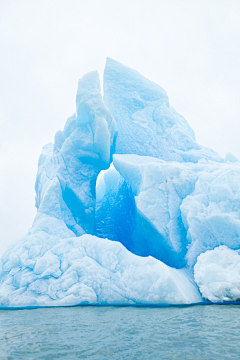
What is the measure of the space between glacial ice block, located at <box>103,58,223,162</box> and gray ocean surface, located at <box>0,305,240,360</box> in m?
6.68

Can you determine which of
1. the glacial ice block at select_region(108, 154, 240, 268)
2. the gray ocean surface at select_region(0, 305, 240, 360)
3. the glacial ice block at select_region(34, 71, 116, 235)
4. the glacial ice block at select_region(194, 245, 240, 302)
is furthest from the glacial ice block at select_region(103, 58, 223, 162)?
the gray ocean surface at select_region(0, 305, 240, 360)

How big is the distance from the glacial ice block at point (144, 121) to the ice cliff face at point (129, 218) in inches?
1.6

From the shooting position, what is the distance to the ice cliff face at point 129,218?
5.81 metres

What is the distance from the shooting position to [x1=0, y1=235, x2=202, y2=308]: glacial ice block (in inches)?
220

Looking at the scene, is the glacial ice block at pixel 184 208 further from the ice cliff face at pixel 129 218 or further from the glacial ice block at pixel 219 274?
the glacial ice block at pixel 219 274

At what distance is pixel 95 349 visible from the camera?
2.69m

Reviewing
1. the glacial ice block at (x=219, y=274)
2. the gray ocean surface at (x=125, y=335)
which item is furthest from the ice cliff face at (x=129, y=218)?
the gray ocean surface at (x=125, y=335)

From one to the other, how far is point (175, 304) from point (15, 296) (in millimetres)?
3648

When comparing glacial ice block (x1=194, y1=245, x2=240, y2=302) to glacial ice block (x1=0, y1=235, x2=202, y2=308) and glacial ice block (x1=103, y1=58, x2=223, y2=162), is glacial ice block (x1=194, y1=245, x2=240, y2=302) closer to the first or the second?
glacial ice block (x1=0, y1=235, x2=202, y2=308)

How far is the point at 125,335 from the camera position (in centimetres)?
316

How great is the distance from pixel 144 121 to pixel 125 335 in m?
8.54

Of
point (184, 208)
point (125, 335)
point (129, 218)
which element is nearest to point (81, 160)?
point (129, 218)

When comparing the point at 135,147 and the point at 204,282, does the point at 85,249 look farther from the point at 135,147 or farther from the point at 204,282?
the point at 135,147

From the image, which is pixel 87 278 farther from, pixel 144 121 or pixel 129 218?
pixel 144 121
